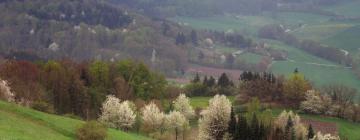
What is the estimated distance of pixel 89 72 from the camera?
123062mm

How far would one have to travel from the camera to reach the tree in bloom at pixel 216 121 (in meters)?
93.3

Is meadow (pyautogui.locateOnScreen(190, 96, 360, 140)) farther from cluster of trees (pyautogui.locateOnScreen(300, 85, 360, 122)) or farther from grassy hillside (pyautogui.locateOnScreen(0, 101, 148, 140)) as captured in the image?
grassy hillside (pyautogui.locateOnScreen(0, 101, 148, 140))

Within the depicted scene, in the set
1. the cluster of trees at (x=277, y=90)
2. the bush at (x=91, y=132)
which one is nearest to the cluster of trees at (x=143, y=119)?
the bush at (x=91, y=132)

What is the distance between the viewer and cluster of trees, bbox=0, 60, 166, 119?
323ft

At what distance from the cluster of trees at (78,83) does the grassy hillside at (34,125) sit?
632 inches

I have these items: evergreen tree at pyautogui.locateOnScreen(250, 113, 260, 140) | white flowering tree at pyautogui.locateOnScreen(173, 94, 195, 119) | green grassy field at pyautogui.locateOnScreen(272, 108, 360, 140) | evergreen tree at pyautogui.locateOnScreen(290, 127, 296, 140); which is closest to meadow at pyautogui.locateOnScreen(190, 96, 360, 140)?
green grassy field at pyautogui.locateOnScreen(272, 108, 360, 140)

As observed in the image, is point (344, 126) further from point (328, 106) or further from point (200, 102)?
point (200, 102)

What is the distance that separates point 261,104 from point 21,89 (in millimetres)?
55153

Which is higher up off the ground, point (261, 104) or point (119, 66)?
point (119, 66)

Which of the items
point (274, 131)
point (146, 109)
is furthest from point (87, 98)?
point (274, 131)

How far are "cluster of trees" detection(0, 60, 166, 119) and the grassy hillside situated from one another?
16041 mm

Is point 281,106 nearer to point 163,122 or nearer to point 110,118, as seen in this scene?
point 163,122

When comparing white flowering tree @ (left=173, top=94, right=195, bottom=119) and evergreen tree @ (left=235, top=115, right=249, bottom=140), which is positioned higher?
white flowering tree @ (left=173, top=94, right=195, bottom=119)

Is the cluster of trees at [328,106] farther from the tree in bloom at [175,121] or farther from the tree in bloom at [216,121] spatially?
the tree in bloom at [175,121]
